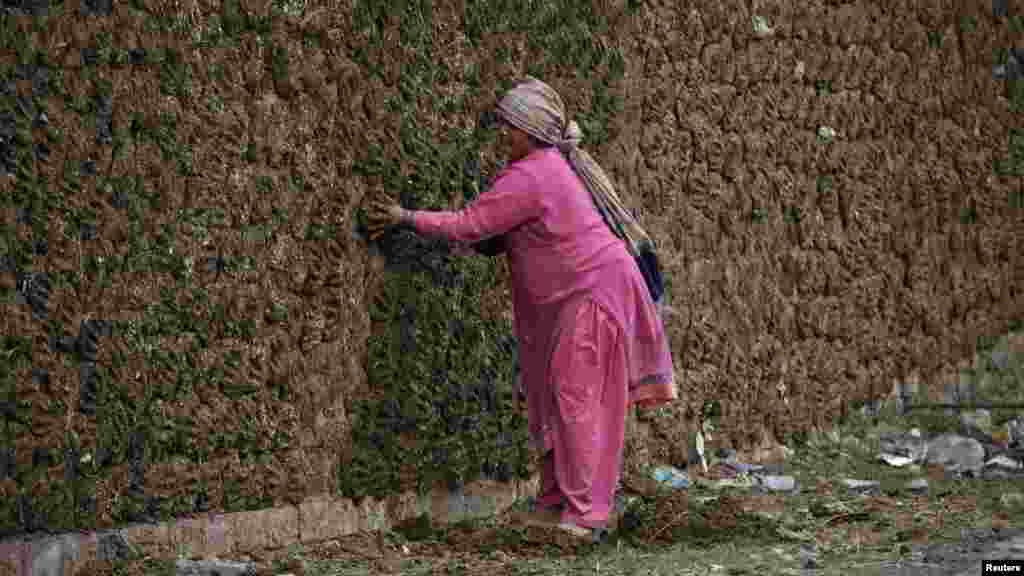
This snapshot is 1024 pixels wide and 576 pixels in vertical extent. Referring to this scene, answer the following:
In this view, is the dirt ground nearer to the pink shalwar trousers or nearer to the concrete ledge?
the concrete ledge

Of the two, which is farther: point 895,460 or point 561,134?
point 895,460

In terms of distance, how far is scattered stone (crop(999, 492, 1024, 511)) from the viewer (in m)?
9.20

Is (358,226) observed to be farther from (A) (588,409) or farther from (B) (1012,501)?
(B) (1012,501)

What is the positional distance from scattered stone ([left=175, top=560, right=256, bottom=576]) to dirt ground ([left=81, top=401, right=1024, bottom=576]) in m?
0.05

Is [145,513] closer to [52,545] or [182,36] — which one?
[52,545]

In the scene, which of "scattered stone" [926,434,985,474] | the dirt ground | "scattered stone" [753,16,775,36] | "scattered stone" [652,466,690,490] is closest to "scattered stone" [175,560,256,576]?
the dirt ground

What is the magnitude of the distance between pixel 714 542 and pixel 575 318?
108 cm

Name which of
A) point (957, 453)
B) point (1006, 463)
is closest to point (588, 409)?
point (1006, 463)

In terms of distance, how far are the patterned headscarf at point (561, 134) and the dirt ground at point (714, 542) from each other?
3.80 feet

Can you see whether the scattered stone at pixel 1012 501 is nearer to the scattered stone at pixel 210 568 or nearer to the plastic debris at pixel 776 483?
the plastic debris at pixel 776 483

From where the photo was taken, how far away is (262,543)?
7.36 metres

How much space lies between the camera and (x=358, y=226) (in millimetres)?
7719

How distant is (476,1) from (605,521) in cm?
223

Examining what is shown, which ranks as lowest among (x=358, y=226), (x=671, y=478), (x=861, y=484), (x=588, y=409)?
(x=861, y=484)
